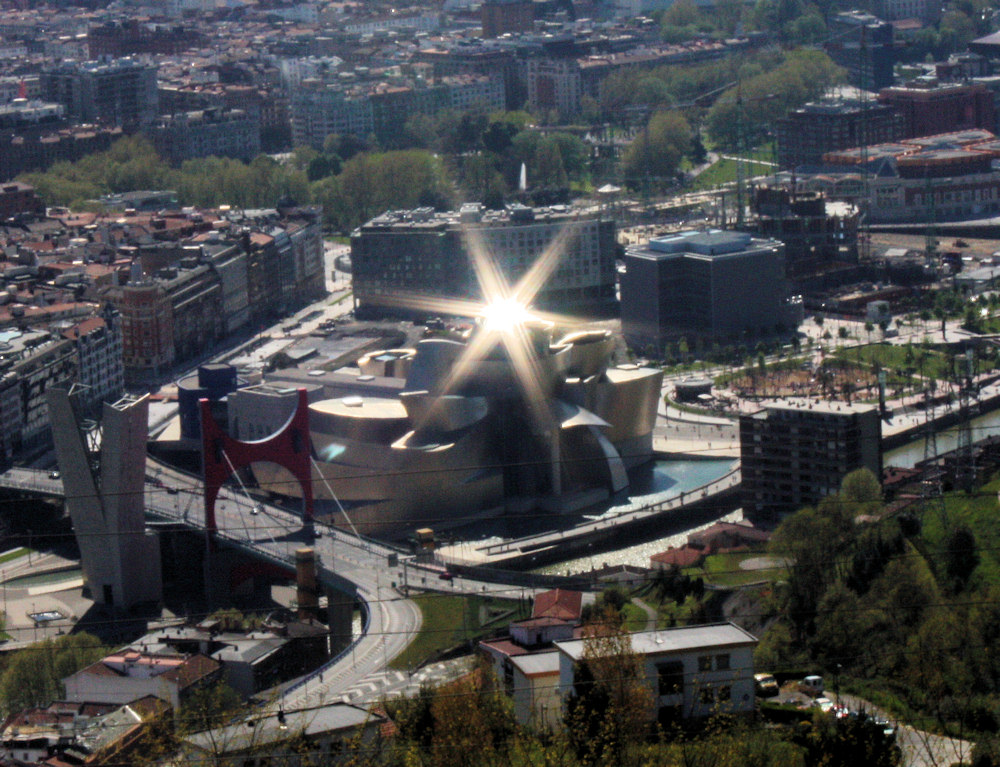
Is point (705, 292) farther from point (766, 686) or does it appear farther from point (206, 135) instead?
point (206, 135)

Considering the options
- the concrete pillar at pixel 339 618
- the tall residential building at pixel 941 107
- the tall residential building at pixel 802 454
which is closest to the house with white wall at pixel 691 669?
the concrete pillar at pixel 339 618

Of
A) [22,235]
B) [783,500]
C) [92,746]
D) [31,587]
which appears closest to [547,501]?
[783,500]

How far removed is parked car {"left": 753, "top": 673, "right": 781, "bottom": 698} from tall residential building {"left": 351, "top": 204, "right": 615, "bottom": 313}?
47.6 ft

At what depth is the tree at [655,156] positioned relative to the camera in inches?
1192

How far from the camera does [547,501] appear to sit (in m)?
15.2

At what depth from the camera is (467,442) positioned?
15.1 metres

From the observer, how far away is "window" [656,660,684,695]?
7.80 metres

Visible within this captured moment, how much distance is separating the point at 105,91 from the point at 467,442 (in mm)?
20711

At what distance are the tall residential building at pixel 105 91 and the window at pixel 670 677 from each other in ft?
89.3

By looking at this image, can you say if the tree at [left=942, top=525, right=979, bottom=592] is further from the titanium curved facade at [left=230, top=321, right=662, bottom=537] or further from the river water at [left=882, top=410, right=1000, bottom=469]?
the river water at [left=882, top=410, right=1000, bottom=469]

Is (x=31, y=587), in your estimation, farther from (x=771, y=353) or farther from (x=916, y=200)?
(x=916, y=200)

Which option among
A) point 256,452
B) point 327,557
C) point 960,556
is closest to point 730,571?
point 960,556

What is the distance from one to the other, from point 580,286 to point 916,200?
6369 millimetres

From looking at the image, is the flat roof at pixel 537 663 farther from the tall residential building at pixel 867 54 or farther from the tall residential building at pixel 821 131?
the tall residential building at pixel 867 54
